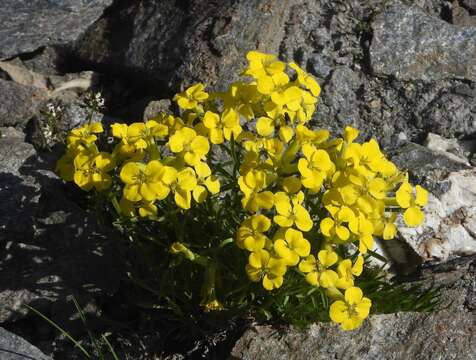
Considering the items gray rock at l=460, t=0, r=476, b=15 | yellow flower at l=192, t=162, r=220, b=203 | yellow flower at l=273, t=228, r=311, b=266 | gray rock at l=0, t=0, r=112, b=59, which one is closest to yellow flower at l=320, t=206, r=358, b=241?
yellow flower at l=273, t=228, r=311, b=266

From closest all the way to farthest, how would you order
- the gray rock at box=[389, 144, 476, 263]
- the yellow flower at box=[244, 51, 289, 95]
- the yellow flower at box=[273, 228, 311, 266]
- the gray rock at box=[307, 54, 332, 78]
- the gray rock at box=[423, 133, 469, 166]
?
the yellow flower at box=[273, 228, 311, 266]
the yellow flower at box=[244, 51, 289, 95]
the gray rock at box=[389, 144, 476, 263]
the gray rock at box=[423, 133, 469, 166]
the gray rock at box=[307, 54, 332, 78]

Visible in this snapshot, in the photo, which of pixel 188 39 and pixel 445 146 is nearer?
pixel 445 146

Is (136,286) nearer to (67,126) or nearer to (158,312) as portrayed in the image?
(158,312)

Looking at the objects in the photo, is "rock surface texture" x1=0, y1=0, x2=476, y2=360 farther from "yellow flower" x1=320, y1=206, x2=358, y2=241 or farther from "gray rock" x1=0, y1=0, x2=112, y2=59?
"yellow flower" x1=320, y1=206, x2=358, y2=241

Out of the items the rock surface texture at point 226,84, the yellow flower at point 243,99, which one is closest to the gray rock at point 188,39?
the rock surface texture at point 226,84

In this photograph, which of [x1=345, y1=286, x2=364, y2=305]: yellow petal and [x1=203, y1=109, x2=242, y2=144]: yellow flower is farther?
[x1=203, y1=109, x2=242, y2=144]: yellow flower

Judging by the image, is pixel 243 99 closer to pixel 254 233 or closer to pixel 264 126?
pixel 264 126

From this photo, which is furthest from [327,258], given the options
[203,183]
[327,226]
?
[203,183]

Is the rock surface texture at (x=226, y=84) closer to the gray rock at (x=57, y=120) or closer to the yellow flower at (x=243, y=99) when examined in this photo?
the gray rock at (x=57, y=120)
